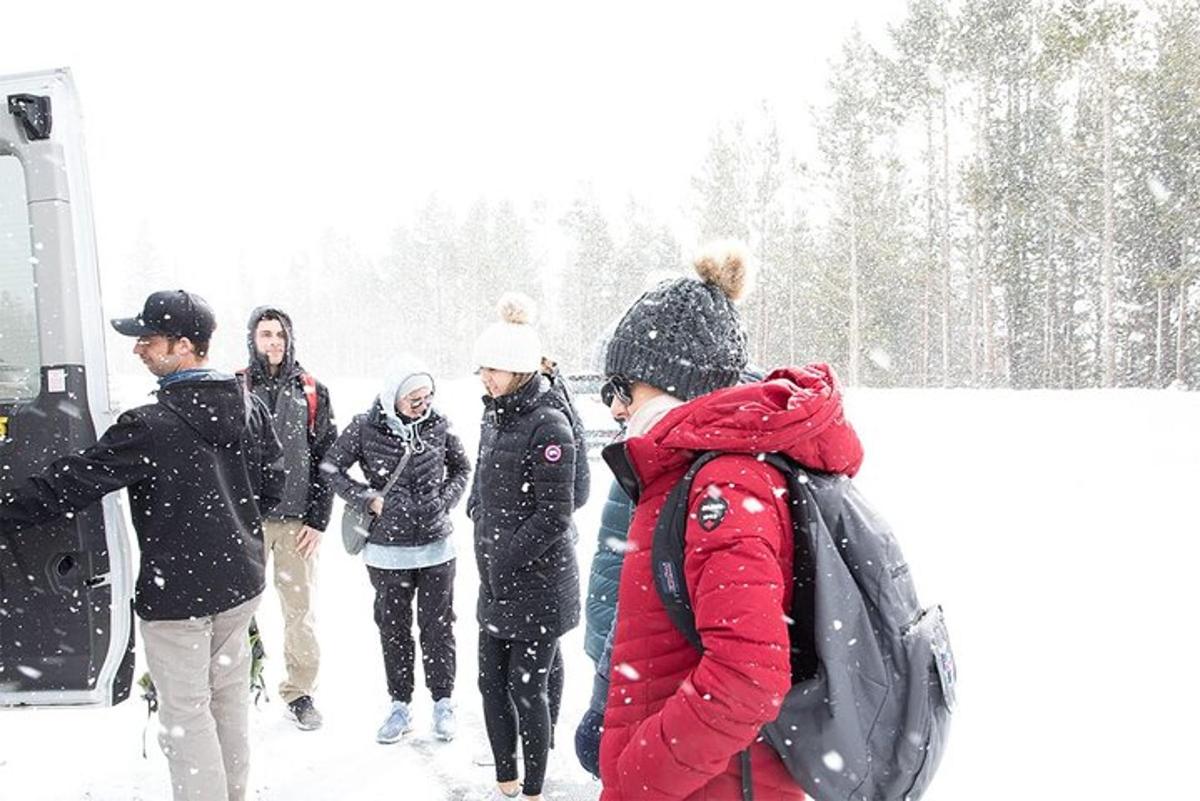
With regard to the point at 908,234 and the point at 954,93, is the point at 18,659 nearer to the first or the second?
the point at 954,93

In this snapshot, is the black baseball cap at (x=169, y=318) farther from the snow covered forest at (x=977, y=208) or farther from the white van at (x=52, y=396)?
the snow covered forest at (x=977, y=208)

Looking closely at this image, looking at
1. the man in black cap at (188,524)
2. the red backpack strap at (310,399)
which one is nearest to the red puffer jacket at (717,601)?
the man in black cap at (188,524)

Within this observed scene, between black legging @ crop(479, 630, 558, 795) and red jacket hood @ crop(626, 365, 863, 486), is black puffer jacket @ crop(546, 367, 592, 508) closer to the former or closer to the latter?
Answer: black legging @ crop(479, 630, 558, 795)

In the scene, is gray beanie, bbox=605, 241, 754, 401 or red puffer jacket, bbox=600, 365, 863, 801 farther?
gray beanie, bbox=605, 241, 754, 401

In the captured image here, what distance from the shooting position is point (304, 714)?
472 cm

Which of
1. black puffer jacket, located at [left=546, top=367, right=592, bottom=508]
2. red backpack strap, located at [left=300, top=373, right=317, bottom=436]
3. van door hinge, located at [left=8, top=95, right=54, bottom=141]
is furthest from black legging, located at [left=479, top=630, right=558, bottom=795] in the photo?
van door hinge, located at [left=8, top=95, right=54, bottom=141]

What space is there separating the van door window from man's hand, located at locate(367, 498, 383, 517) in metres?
1.78

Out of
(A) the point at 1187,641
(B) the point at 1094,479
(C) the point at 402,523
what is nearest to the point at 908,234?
(B) the point at 1094,479

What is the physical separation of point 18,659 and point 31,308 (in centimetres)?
126

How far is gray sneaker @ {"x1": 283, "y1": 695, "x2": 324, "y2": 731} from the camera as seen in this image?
471 centimetres

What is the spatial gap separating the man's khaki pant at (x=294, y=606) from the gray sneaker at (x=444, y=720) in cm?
75

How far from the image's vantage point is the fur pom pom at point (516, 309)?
4090 millimetres

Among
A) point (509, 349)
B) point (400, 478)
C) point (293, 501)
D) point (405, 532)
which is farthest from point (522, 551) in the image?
point (293, 501)

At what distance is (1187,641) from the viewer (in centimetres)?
566
